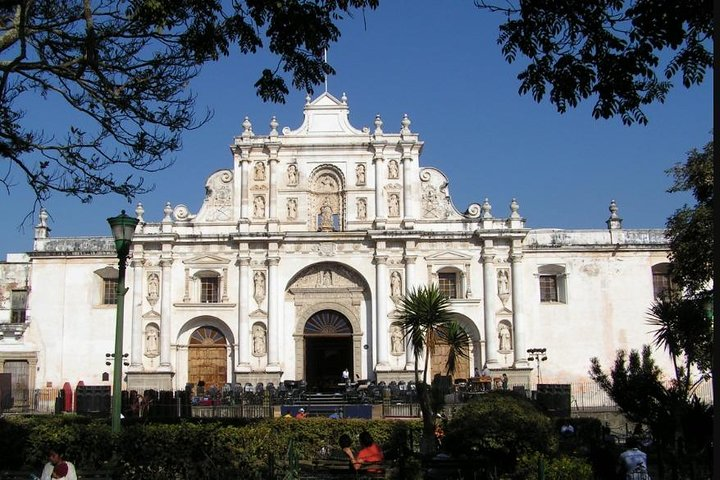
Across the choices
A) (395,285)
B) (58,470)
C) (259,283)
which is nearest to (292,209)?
(259,283)

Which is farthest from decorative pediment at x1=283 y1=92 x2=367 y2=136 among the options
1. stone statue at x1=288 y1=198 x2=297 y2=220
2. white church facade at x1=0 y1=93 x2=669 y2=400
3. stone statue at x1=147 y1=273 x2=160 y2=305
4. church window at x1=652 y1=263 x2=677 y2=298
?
church window at x1=652 y1=263 x2=677 y2=298

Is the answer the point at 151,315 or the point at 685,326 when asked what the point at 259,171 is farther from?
the point at 685,326

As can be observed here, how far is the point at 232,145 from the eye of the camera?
37.7 metres

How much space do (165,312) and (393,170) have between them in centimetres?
1138

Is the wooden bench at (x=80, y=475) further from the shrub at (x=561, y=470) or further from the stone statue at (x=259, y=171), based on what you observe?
the stone statue at (x=259, y=171)

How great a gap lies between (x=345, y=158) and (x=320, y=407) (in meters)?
12.8

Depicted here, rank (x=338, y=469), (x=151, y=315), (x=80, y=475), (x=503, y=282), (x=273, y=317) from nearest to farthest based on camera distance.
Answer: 1. (x=80, y=475)
2. (x=338, y=469)
3. (x=273, y=317)
4. (x=151, y=315)
5. (x=503, y=282)

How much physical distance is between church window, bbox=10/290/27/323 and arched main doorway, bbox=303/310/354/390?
13.6 metres

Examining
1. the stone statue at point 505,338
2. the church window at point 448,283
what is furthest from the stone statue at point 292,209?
the stone statue at point 505,338

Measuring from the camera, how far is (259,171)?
124 feet

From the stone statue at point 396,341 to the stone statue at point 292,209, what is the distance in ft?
21.2

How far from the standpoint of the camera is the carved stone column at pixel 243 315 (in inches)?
1423

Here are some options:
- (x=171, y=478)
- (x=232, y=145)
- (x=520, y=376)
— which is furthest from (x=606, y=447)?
(x=232, y=145)

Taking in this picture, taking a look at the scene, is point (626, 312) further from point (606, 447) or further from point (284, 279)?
point (606, 447)
